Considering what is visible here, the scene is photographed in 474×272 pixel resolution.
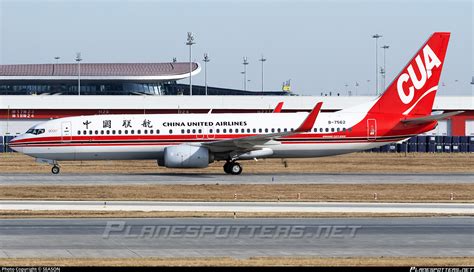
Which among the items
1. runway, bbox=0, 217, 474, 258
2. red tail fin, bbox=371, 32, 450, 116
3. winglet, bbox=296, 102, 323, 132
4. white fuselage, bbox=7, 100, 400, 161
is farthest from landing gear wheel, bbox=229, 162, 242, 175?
runway, bbox=0, 217, 474, 258

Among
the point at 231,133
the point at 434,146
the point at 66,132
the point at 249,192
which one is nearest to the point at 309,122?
the point at 231,133

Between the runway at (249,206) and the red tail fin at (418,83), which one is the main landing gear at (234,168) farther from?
the runway at (249,206)

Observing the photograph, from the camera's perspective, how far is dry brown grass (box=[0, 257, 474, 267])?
21.2 m

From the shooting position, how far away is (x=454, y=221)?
1222 inches

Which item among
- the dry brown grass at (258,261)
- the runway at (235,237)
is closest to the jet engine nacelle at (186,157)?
the runway at (235,237)

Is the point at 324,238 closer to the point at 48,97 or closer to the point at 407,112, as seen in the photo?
the point at 407,112

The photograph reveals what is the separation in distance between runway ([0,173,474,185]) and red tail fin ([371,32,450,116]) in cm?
420

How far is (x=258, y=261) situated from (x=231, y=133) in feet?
103

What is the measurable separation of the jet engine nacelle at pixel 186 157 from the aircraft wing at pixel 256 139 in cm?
80

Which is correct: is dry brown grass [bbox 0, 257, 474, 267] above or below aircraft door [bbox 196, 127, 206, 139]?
below

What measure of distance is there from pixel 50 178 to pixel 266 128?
43.2 feet

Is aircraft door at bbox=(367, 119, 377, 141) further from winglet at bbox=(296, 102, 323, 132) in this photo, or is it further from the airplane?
winglet at bbox=(296, 102, 323, 132)

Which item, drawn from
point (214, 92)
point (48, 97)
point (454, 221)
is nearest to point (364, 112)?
point (454, 221)

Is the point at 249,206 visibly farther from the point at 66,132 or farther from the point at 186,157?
the point at 66,132
